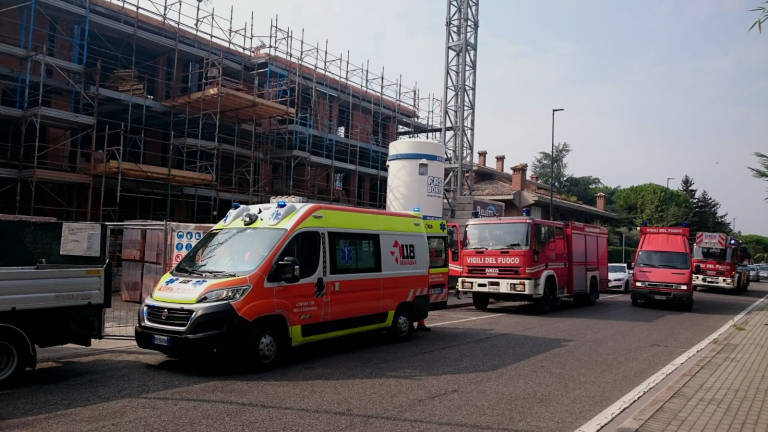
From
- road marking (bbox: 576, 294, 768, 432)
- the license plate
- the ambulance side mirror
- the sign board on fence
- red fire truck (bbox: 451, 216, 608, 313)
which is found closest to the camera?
road marking (bbox: 576, 294, 768, 432)

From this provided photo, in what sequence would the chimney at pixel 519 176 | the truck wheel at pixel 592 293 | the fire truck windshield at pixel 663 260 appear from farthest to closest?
1. the chimney at pixel 519 176
2. the truck wheel at pixel 592 293
3. the fire truck windshield at pixel 663 260

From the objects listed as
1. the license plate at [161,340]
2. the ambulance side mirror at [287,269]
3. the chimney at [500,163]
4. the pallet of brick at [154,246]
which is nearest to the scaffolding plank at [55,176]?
the pallet of brick at [154,246]

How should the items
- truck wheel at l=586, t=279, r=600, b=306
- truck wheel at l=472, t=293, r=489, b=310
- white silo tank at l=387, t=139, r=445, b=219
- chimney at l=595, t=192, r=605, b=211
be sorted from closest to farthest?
truck wheel at l=472, t=293, r=489, b=310
truck wheel at l=586, t=279, r=600, b=306
white silo tank at l=387, t=139, r=445, b=219
chimney at l=595, t=192, r=605, b=211

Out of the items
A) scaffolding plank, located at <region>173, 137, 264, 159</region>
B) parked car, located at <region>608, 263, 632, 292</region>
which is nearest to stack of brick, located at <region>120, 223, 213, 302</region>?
scaffolding plank, located at <region>173, 137, 264, 159</region>

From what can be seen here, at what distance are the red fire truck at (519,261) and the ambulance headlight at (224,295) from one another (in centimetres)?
957

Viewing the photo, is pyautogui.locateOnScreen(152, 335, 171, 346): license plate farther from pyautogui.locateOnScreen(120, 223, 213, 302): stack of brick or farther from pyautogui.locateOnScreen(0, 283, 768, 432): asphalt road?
pyautogui.locateOnScreen(120, 223, 213, 302): stack of brick

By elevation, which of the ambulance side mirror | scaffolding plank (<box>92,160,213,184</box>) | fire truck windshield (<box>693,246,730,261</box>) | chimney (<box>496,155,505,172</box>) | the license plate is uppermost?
chimney (<box>496,155,505,172</box>)

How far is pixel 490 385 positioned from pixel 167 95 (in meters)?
22.6

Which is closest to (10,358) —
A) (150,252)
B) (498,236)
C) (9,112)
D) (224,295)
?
(224,295)

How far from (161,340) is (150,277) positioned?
7444 mm

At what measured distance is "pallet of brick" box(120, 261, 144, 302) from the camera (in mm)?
14492

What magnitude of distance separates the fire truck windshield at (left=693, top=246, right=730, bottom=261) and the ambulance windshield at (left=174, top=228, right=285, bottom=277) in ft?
85.2

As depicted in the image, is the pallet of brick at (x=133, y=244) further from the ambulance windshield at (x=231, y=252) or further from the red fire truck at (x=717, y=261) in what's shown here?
the red fire truck at (x=717, y=261)

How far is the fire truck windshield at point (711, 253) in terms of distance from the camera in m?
26.8
